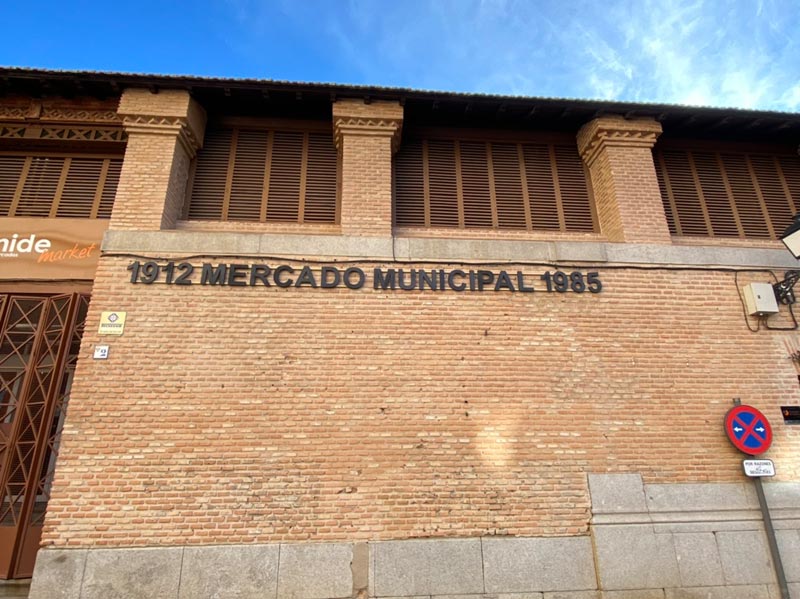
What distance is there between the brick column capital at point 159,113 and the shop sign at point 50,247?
63.5 inches

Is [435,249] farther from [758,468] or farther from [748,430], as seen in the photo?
[758,468]

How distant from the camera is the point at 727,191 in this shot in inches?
316

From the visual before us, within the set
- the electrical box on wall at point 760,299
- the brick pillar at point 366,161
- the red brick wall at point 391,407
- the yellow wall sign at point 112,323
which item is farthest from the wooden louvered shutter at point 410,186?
the electrical box on wall at point 760,299

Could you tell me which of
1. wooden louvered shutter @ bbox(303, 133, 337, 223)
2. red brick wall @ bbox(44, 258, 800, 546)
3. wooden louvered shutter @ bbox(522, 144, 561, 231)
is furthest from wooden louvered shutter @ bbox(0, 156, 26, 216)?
wooden louvered shutter @ bbox(522, 144, 561, 231)

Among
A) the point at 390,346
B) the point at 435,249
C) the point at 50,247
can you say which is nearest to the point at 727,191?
the point at 435,249

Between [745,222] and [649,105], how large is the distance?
2.64m

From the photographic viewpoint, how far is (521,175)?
7.89m

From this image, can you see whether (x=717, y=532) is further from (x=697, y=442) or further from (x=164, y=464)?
(x=164, y=464)

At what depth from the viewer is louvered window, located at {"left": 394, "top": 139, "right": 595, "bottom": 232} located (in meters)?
7.49

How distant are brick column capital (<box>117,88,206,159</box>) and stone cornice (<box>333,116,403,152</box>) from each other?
7.55 feet

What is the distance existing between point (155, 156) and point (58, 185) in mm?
1865

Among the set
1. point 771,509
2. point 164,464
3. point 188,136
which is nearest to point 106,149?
point 188,136

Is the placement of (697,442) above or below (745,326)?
below

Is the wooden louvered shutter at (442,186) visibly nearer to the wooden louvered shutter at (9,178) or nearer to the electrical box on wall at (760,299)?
the electrical box on wall at (760,299)
